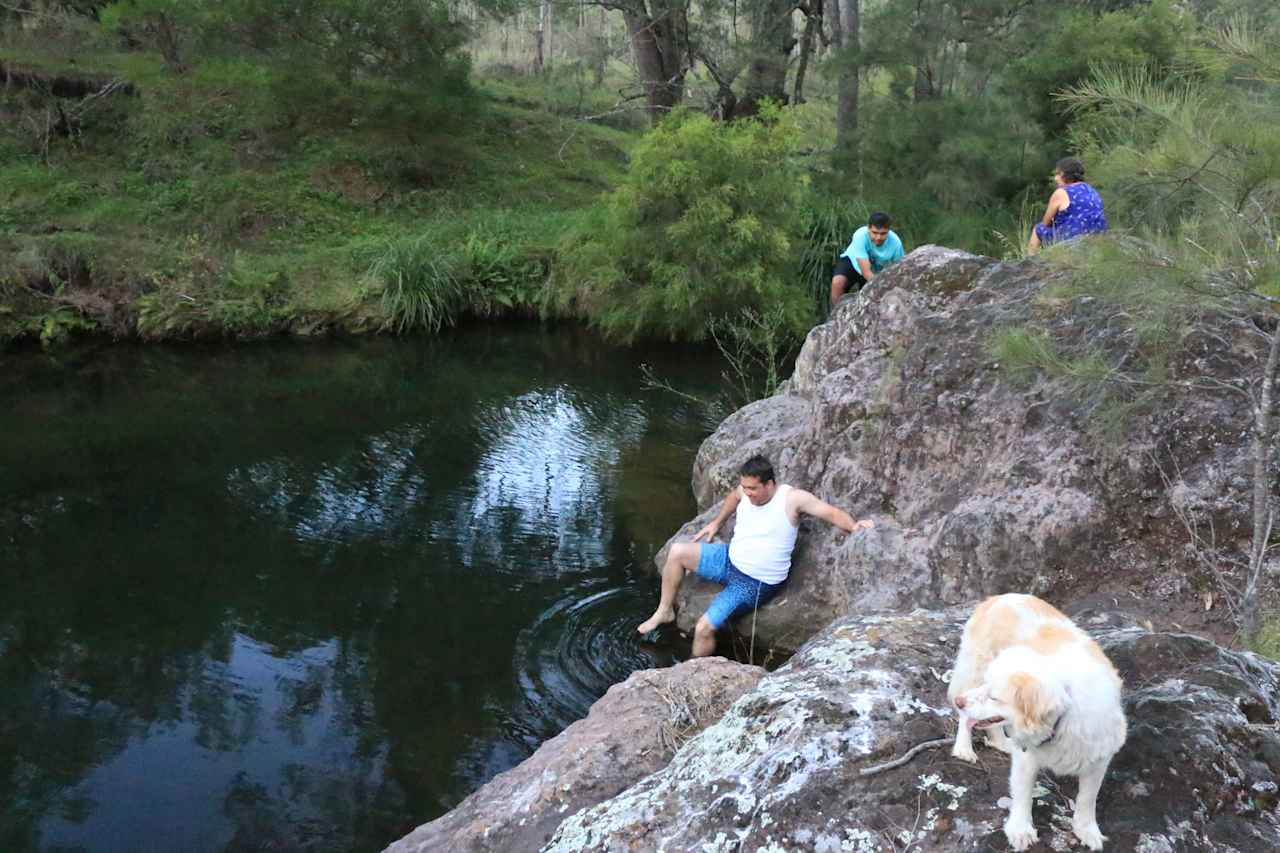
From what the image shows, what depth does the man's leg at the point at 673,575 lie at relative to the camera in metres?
7.28

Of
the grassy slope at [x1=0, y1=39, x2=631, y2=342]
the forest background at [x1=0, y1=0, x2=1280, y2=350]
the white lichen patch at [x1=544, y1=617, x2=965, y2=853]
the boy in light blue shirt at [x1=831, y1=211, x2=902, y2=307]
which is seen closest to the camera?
the white lichen patch at [x1=544, y1=617, x2=965, y2=853]

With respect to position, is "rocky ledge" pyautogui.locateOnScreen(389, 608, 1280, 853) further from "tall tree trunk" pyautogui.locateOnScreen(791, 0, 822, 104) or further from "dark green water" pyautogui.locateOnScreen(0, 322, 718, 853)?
"tall tree trunk" pyautogui.locateOnScreen(791, 0, 822, 104)

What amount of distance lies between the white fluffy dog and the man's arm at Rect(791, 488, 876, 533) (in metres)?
3.55

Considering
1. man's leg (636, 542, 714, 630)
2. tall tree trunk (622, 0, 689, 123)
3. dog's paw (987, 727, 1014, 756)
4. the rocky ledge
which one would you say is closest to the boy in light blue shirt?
man's leg (636, 542, 714, 630)

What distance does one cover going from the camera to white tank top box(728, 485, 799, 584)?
6.93 m

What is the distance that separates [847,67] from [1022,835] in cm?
1754

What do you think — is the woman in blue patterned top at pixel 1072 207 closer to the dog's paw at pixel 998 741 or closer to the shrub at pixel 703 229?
the dog's paw at pixel 998 741

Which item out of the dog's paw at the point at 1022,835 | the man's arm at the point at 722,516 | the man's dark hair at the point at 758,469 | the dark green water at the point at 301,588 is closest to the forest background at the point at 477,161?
the dark green water at the point at 301,588

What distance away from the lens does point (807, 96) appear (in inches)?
1028

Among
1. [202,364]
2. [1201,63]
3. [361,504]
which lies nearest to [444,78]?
[202,364]

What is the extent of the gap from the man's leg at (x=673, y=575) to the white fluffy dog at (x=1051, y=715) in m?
4.18

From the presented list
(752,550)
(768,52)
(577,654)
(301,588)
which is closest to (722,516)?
(752,550)

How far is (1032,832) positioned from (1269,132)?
335 cm

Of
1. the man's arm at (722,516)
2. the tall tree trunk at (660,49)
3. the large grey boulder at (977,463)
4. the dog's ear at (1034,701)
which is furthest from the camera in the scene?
the tall tree trunk at (660,49)
